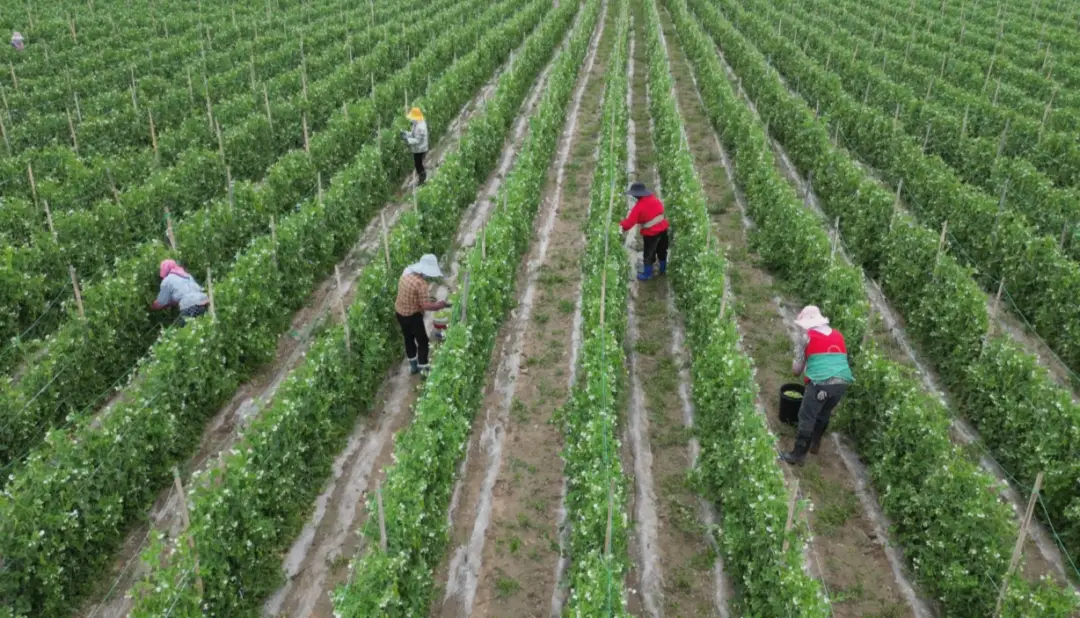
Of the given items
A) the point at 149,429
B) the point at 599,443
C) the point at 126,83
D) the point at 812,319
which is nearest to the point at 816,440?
the point at 812,319

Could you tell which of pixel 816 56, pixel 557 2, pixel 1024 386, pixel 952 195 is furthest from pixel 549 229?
pixel 557 2

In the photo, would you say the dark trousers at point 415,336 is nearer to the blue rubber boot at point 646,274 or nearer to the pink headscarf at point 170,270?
the pink headscarf at point 170,270

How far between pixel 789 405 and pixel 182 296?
870cm

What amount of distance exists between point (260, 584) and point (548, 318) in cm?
651

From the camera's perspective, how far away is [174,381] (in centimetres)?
916

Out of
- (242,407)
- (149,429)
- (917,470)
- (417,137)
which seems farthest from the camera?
(417,137)

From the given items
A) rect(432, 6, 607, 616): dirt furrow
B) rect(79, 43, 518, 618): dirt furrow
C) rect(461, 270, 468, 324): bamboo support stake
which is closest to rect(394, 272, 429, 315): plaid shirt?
rect(461, 270, 468, 324): bamboo support stake

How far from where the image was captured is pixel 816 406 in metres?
8.92

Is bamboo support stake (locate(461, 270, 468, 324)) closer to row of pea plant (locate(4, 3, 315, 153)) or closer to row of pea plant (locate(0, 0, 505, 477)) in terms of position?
row of pea plant (locate(0, 0, 505, 477))

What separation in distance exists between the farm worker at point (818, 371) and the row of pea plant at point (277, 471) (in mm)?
5736

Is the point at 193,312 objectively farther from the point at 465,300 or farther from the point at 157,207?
the point at 157,207

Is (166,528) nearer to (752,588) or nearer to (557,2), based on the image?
(752,588)

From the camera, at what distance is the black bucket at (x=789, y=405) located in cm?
1000

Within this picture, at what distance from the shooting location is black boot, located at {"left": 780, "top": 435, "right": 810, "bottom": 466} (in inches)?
363
